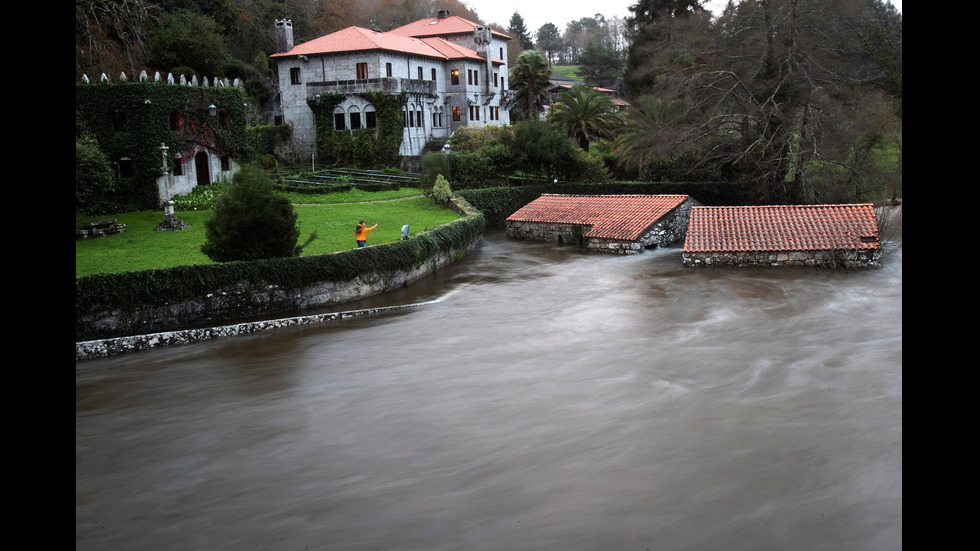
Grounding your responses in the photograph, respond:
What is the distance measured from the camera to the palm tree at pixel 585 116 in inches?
1969

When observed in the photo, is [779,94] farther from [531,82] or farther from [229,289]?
[229,289]

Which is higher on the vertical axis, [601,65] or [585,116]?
[601,65]

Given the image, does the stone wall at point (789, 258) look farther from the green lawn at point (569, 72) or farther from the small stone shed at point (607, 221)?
the green lawn at point (569, 72)

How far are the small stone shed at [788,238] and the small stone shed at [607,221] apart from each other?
252 centimetres

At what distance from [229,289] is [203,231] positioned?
389 inches

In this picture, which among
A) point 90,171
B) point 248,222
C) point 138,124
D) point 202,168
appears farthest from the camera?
point 202,168

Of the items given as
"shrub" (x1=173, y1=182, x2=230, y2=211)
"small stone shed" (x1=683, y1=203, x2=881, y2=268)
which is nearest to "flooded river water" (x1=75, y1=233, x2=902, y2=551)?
"small stone shed" (x1=683, y1=203, x2=881, y2=268)

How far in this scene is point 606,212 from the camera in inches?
1332

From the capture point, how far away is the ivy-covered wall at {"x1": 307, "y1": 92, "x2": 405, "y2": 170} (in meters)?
48.4

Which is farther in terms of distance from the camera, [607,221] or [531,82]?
[531,82]

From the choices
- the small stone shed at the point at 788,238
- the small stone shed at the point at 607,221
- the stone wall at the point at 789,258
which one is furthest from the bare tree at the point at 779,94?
the stone wall at the point at 789,258

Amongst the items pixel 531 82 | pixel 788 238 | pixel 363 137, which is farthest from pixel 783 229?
pixel 531 82

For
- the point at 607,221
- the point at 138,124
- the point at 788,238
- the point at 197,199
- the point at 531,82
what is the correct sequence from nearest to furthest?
the point at 788,238 → the point at 138,124 → the point at 607,221 → the point at 197,199 → the point at 531,82
